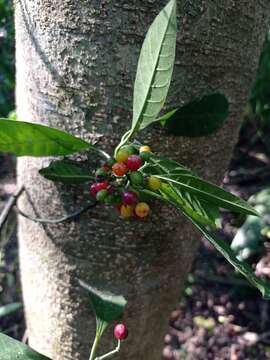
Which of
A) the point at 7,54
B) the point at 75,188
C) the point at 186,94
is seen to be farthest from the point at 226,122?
the point at 7,54

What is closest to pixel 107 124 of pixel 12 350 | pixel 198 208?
pixel 198 208

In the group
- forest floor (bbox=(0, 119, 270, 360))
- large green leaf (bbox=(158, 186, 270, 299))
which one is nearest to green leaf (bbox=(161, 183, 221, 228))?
large green leaf (bbox=(158, 186, 270, 299))

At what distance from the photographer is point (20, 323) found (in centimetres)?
156

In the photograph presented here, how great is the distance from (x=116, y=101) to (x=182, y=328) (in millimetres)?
1199

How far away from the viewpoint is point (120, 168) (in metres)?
0.47

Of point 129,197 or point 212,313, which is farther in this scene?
point 212,313

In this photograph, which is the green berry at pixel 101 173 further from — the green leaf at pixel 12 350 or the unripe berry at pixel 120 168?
the green leaf at pixel 12 350

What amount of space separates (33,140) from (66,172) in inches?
4.4

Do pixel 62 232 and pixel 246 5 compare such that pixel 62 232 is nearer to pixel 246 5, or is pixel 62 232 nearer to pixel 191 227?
pixel 191 227

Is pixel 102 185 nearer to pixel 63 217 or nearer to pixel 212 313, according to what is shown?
pixel 63 217

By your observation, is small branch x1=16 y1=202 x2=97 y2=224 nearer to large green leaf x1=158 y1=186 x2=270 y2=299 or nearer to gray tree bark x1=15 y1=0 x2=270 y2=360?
A: gray tree bark x1=15 y1=0 x2=270 y2=360

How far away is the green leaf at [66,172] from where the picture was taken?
0.57 m

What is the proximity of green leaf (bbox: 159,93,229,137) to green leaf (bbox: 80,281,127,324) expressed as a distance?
0.80ft

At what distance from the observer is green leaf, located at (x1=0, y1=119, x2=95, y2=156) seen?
1.44 feet
